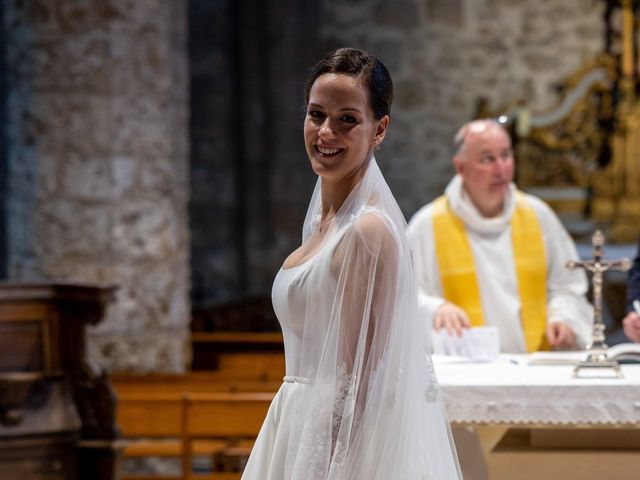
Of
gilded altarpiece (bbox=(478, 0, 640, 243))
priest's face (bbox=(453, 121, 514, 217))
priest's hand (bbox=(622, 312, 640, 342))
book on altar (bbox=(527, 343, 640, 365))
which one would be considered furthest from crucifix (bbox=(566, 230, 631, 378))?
gilded altarpiece (bbox=(478, 0, 640, 243))

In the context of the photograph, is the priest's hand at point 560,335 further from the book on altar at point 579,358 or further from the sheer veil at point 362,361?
the sheer veil at point 362,361

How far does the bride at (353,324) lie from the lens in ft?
8.71

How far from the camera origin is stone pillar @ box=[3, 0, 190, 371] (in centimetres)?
826

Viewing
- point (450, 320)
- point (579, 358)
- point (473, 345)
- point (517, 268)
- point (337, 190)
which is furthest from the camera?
point (517, 268)

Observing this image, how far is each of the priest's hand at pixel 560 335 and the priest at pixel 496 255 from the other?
0.24 metres

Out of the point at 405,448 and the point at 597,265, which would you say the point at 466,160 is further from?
the point at 405,448

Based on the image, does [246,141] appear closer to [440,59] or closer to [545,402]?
[440,59]

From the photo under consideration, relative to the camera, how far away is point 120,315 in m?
8.37

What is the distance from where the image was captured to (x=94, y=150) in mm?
8266

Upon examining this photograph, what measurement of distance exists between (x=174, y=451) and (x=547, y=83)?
7.90 m

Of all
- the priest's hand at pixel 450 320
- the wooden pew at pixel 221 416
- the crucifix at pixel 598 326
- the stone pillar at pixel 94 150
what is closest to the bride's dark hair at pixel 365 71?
the crucifix at pixel 598 326

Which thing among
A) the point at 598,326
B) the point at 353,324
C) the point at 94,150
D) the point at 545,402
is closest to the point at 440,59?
the point at 94,150

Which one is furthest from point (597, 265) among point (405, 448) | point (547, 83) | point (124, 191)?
point (547, 83)

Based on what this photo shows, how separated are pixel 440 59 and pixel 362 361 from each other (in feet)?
36.3
